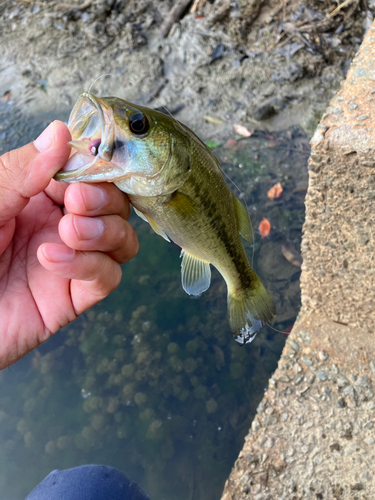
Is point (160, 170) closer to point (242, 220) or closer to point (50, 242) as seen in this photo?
point (242, 220)

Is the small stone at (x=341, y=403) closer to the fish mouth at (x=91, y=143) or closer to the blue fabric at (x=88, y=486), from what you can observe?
the blue fabric at (x=88, y=486)

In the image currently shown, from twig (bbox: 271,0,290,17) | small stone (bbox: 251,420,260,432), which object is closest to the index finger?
small stone (bbox: 251,420,260,432)

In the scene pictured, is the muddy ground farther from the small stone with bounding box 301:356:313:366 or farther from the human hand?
the human hand

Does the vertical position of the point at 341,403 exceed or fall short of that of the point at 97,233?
it falls short

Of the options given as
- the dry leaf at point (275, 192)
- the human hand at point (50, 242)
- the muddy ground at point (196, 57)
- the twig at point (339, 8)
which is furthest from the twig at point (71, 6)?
the human hand at point (50, 242)

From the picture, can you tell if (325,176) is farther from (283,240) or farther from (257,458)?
(283,240)

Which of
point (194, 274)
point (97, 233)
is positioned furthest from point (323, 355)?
point (97, 233)
